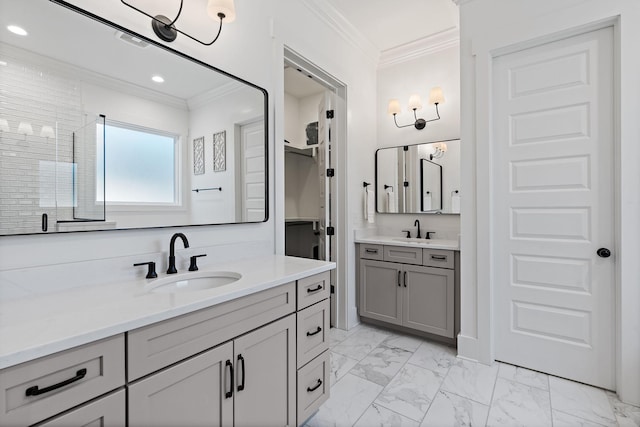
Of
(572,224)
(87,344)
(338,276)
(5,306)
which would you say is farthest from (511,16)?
(5,306)

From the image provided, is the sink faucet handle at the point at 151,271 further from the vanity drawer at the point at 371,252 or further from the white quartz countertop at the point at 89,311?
the vanity drawer at the point at 371,252

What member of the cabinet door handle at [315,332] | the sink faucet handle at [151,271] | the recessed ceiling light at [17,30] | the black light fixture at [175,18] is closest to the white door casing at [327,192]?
the cabinet door handle at [315,332]

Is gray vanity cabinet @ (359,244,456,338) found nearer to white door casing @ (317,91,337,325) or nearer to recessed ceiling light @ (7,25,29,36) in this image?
Result: white door casing @ (317,91,337,325)

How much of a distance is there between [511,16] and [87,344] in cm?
290

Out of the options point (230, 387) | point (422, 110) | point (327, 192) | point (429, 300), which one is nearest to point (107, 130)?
point (230, 387)

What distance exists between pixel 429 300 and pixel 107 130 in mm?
2521

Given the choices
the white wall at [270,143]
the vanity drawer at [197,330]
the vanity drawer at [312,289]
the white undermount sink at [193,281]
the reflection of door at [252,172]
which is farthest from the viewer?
the reflection of door at [252,172]

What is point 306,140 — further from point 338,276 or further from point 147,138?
point 147,138

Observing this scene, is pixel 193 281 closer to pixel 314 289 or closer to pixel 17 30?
pixel 314 289

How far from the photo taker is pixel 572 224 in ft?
6.55

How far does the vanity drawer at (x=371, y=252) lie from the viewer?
288cm

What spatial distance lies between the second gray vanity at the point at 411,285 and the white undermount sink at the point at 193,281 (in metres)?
1.68

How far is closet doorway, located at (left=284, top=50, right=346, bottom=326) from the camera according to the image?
3002mm

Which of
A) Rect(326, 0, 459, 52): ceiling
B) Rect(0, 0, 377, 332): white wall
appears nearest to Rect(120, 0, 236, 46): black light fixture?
Rect(0, 0, 377, 332): white wall
